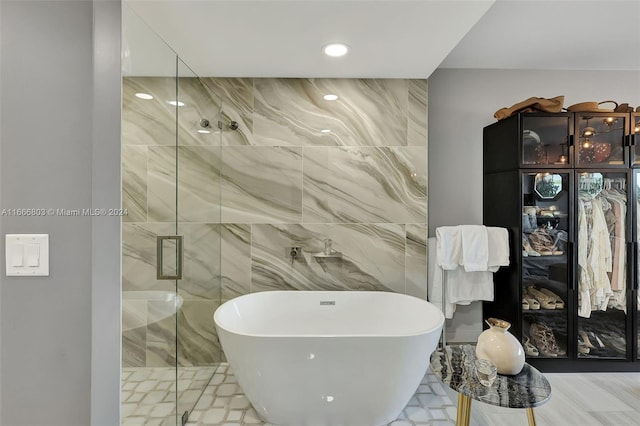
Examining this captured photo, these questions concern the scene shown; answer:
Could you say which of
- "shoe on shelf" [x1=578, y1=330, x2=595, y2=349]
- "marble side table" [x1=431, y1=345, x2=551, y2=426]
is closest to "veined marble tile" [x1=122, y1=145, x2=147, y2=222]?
"marble side table" [x1=431, y1=345, x2=551, y2=426]

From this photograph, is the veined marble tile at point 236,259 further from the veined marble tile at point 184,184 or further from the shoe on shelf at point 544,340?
the shoe on shelf at point 544,340

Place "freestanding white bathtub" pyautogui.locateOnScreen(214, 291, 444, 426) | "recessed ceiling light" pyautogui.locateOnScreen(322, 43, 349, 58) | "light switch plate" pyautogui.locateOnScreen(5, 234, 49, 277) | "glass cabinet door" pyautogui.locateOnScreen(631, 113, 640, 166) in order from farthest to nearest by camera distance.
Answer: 1. "glass cabinet door" pyautogui.locateOnScreen(631, 113, 640, 166)
2. "recessed ceiling light" pyautogui.locateOnScreen(322, 43, 349, 58)
3. "freestanding white bathtub" pyautogui.locateOnScreen(214, 291, 444, 426)
4. "light switch plate" pyautogui.locateOnScreen(5, 234, 49, 277)

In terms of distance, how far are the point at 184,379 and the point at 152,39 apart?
185cm

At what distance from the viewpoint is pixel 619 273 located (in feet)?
8.14

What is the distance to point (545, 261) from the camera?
2.55 m

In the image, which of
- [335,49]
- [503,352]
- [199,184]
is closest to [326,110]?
[335,49]

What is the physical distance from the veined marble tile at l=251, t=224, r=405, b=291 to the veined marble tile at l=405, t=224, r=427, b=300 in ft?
0.17

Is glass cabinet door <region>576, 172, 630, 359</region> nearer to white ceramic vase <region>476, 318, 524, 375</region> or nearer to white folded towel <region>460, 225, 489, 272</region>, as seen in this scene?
white folded towel <region>460, 225, 489, 272</region>

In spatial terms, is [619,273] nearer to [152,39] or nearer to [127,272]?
[127,272]

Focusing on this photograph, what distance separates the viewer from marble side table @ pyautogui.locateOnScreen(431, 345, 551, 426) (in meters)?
1.21

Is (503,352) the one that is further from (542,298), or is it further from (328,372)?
(542,298)

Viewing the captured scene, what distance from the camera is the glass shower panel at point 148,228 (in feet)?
4.27

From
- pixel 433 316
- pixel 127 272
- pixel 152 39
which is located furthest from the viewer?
pixel 433 316

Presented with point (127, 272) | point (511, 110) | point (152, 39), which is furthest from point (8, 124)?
point (511, 110)
